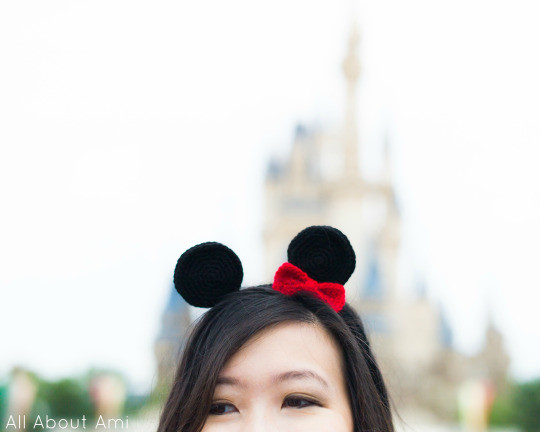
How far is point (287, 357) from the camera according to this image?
1.41 metres

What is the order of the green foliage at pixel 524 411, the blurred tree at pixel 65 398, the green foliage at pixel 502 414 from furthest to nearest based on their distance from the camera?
the green foliage at pixel 502 414 → the green foliage at pixel 524 411 → the blurred tree at pixel 65 398

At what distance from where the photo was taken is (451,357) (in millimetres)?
30312

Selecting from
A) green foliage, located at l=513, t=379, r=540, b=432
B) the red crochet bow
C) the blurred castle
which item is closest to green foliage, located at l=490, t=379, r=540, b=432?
green foliage, located at l=513, t=379, r=540, b=432

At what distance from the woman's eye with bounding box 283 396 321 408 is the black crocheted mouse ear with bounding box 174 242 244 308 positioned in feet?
0.91

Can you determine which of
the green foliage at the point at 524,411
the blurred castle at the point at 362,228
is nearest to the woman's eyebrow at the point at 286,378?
the green foliage at the point at 524,411

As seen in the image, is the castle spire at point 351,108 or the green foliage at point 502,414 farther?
the castle spire at point 351,108

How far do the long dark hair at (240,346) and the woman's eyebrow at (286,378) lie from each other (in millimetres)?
20

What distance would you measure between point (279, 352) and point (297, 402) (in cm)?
9

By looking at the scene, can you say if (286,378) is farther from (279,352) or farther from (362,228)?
(362,228)

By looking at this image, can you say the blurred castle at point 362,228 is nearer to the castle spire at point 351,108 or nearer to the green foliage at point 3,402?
the castle spire at point 351,108

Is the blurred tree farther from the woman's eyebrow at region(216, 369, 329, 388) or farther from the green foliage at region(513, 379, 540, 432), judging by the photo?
the woman's eyebrow at region(216, 369, 329, 388)

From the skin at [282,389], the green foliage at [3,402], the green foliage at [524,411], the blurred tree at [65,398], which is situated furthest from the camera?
the green foliage at [524,411]

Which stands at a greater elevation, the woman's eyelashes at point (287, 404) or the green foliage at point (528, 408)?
the woman's eyelashes at point (287, 404)

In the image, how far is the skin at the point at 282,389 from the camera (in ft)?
4.44
